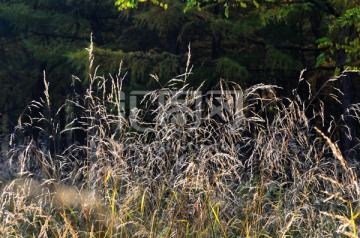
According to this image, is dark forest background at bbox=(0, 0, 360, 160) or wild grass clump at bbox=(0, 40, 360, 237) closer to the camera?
wild grass clump at bbox=(0, 40, 360, 237)

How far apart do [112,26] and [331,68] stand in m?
6.50

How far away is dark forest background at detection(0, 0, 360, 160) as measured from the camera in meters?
9.57

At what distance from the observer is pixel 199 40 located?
12969 mm

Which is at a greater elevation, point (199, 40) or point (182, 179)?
point (182, 179)

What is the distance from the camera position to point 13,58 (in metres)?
17.2

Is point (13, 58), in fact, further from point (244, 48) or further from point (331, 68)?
point (331, 68)

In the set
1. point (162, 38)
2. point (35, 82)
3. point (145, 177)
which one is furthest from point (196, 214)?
point (35, 82)

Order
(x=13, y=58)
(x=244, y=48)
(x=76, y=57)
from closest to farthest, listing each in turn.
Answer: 1. (x=76, y=57)
2. (x=244, y=48)
3. (x=13, y=58)

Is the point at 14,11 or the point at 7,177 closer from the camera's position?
the point at 7,177

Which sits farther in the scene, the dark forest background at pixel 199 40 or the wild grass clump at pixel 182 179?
the dark forest background at pixel 199 40

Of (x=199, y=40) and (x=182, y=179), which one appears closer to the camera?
(x=182, y=179)

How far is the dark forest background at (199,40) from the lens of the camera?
957 cm

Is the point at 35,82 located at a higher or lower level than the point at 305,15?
lower

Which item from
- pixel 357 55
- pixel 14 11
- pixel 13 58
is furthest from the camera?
pixel 13 58
